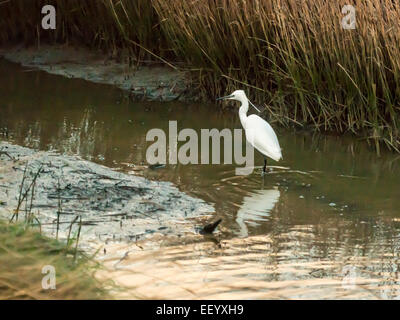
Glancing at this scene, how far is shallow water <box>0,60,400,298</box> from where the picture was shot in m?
5.52

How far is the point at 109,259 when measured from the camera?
5156 mm

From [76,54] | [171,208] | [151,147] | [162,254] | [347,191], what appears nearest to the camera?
[162,254]

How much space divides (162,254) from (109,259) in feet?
1.08

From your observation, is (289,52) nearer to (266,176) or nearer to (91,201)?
(266,176)

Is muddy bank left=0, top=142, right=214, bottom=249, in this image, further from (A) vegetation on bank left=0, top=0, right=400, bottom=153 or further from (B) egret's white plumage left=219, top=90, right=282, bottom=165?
(A) vegetation on bank left=0, top=0, right=400, bottom=153

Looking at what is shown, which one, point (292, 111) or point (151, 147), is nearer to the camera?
point (151, 147)

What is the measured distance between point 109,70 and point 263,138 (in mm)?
3859

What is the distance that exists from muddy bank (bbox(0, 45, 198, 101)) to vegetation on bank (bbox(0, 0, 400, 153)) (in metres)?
0.16

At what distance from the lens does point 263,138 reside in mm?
7586

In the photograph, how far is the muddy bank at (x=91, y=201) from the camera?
5.62 m

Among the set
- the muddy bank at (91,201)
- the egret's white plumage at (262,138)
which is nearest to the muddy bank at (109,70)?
the egret's white plumage at (262,138)

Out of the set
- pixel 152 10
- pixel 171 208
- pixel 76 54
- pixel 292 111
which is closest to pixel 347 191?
pixel 171 208

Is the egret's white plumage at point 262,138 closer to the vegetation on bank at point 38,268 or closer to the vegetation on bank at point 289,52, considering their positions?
the vegetation on bank at point 289,52
